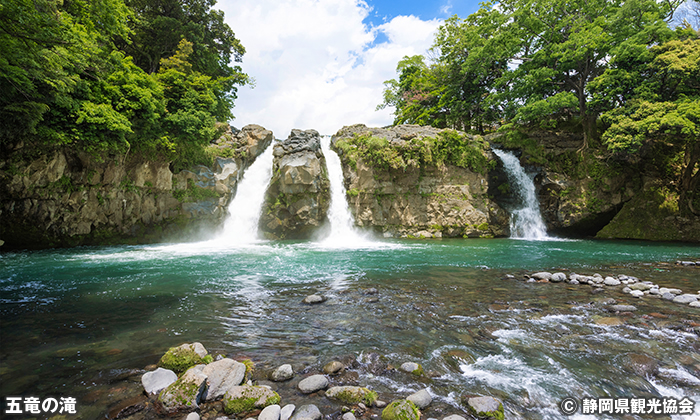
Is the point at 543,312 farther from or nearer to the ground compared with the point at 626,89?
nearer to the ground

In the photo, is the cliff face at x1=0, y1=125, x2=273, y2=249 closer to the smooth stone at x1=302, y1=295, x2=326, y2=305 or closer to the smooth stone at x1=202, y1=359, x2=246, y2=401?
the smooth stone at x1=302, y1=295, x2=326, y2=305

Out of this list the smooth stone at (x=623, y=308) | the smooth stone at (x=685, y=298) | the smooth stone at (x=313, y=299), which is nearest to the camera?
the smooth stone at (x=623, y=308)

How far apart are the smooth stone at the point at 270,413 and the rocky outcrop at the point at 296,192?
1764 cm

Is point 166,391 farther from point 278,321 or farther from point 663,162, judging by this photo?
point 663,162

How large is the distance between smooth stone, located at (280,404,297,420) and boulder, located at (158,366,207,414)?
0.85 meters

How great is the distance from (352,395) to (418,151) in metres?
19.0

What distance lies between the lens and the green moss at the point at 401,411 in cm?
260

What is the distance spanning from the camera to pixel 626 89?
60.7 ft

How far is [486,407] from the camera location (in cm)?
279

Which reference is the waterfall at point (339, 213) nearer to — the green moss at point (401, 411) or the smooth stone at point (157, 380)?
the smooth stone at point (157, 380)

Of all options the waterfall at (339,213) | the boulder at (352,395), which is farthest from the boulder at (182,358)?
the waterfall at (339,213)

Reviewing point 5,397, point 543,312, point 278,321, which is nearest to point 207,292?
point 278,321

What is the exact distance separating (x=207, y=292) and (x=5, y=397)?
157 inches

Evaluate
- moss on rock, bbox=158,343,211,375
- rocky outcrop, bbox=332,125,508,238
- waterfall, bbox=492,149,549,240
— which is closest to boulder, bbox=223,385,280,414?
moss on rock, bbox=158,343,211,375
